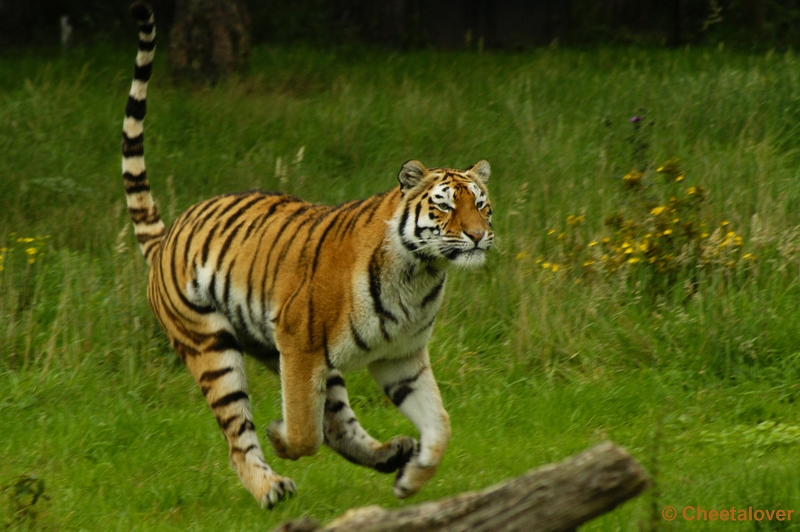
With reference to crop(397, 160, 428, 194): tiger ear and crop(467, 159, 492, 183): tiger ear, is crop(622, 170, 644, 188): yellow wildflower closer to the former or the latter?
crop(467, 159, 492, 183): tiger ear

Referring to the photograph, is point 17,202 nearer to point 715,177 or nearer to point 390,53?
point 715,177

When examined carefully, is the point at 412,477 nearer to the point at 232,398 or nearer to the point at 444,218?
the point at 232,398

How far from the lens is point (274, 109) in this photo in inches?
403

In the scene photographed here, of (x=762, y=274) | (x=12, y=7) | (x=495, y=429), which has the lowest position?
(x=495, y=429)

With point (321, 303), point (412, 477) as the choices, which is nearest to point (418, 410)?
point (412, 477)

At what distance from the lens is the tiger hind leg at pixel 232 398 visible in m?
4.53

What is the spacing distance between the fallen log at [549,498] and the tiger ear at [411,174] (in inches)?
75.8

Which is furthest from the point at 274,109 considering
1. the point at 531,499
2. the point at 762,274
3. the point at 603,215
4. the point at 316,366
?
the point at 531,499

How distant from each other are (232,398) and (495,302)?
221cm

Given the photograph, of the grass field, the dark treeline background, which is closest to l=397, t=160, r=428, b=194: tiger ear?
the grass field

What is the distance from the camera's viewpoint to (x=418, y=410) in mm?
4480

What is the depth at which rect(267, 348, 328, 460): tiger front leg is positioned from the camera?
4.37 meters

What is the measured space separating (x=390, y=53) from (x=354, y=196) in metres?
7.15

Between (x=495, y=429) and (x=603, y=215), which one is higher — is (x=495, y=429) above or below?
below
